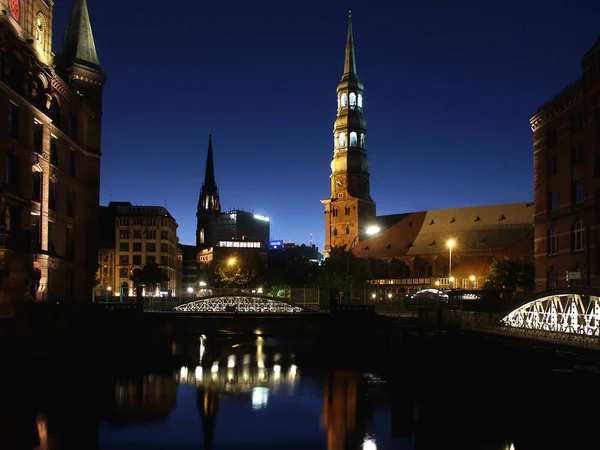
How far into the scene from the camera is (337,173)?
458 ft

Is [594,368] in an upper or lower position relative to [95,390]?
upper

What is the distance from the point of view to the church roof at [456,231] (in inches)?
4611

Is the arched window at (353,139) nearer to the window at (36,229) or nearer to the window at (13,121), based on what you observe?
the window at (36,229)

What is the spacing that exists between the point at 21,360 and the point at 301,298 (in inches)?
1548

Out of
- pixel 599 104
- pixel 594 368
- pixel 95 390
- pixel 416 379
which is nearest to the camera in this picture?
pixel 594 368

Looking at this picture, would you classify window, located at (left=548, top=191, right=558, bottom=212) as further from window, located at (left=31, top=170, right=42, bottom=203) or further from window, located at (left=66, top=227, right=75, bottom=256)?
window, located at (left=66, top=227, right=75, bottom=256)

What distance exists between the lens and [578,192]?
5275 cm

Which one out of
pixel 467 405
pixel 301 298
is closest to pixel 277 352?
pixel 301 298

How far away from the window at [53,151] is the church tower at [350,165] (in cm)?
8473

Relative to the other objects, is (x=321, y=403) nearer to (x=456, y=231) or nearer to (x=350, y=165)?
(x=456, y=231)

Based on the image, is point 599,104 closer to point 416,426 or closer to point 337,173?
point 416,426

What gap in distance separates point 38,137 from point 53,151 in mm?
4036

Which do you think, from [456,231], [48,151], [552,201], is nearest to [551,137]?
[552,201]

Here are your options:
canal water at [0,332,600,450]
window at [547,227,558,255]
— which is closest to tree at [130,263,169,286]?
canal water at [0,332,600,450]
